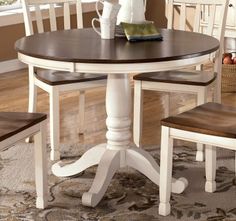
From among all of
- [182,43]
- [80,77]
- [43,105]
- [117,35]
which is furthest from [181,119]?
[43,105]

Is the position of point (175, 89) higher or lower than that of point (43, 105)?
higher

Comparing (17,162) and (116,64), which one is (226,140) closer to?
(116,64)

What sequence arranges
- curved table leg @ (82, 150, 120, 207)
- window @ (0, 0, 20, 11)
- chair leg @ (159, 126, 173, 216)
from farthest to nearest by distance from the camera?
1. window @ (0, 0, 20, 11)
2. curved table leg @ (82, 150, 120, 207)
3. chair leg @ (159, 126, 173, 216)

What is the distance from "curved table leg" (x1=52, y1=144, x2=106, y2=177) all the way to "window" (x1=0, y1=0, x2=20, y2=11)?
304 cm

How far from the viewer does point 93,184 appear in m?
2.86

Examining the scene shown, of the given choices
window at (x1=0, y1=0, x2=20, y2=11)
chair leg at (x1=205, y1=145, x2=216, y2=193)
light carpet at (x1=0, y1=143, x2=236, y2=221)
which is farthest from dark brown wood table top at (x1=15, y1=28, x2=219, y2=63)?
window at (x1=0, y1=0, x2=20, y2=11)

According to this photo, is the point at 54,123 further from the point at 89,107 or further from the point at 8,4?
the point at 8,4

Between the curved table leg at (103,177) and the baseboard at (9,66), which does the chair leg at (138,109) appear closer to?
the curved table leg at (103,177)

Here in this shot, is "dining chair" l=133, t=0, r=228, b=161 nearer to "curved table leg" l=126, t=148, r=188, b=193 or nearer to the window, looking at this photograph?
"curved table leg" l=126, t=148, r=188, b=193

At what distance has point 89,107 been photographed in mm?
4430

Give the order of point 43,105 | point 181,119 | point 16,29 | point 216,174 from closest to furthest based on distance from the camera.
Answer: point 181,119
point 216,174
point 43,105
point 16,29

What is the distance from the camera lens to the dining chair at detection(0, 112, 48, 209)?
95.3 inches

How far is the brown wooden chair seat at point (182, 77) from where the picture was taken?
320cm

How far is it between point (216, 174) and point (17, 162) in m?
1.06
